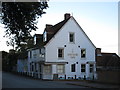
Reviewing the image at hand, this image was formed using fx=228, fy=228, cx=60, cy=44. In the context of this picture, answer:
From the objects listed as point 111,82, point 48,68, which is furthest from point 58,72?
point 111,82

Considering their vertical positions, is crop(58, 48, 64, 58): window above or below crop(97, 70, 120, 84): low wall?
above

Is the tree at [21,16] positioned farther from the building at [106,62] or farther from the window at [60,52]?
the building at [106,62]

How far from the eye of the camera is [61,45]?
38.5 meters

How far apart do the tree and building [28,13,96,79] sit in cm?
2121

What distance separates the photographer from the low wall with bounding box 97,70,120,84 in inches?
953

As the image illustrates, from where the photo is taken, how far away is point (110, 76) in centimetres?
2548

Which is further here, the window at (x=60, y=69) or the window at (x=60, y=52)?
the window at (x=60, y=52)

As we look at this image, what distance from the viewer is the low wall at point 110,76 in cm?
2419

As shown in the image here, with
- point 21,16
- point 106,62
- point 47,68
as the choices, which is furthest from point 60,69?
point 21,16

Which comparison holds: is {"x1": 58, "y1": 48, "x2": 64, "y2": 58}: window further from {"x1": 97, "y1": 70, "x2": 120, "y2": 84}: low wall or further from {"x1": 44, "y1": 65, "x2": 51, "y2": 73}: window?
{"x1": 97, "y1": 70, "x2": 120, "y2": 84}: low wall

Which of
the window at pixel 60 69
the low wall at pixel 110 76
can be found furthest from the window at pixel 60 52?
the low wall at pixel 110 76

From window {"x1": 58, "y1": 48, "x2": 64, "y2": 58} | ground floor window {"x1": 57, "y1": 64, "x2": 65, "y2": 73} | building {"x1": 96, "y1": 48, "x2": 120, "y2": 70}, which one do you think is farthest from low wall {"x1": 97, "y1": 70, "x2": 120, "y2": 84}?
building {"x1": 96, "y1": 48, "x2": 120, "y2": 70}

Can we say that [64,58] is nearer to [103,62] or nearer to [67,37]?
[67,37]

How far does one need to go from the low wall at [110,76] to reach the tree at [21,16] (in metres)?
12.0
